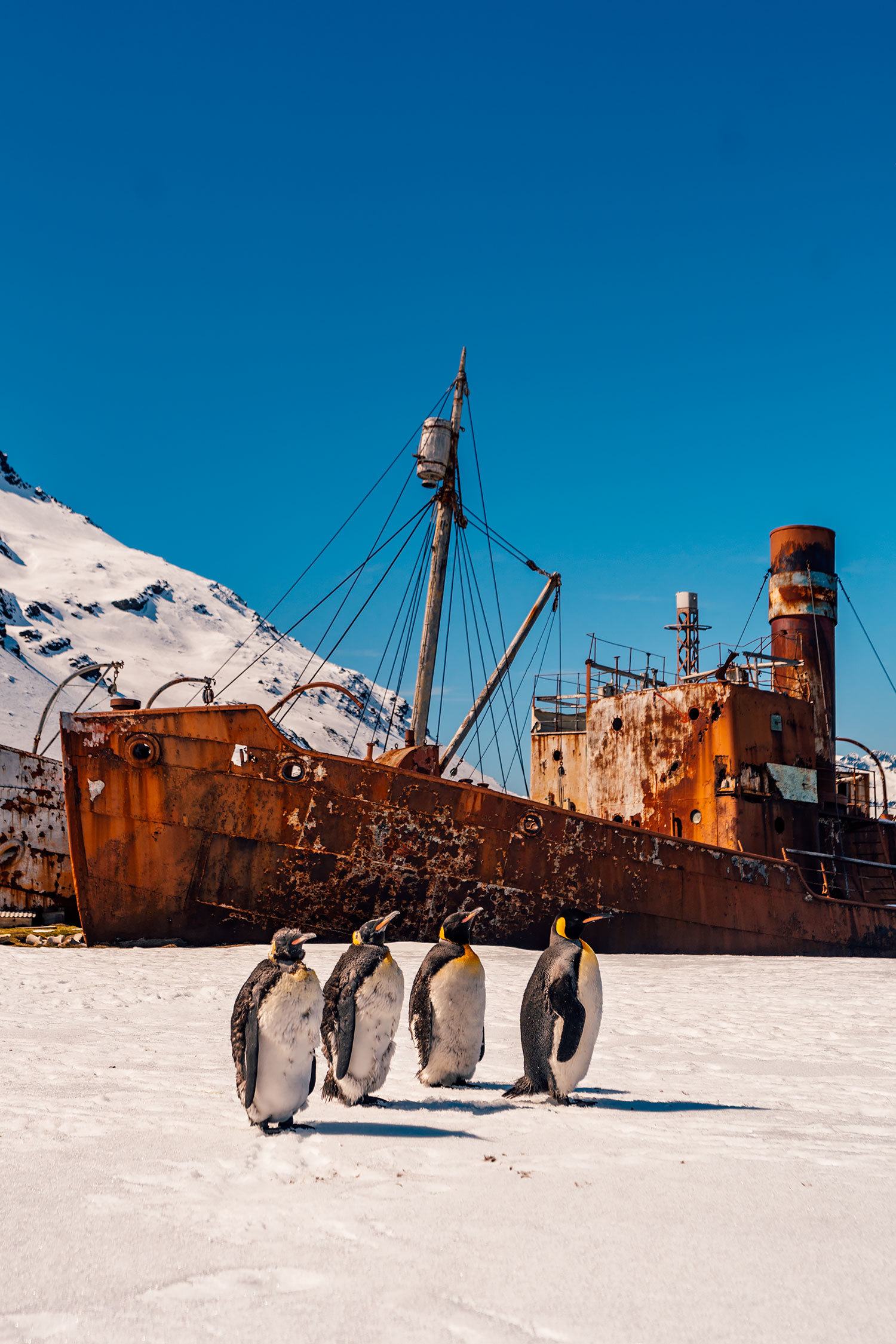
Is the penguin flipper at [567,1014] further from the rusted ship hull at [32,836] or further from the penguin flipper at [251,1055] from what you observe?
the rusted ship hull at [32,836]

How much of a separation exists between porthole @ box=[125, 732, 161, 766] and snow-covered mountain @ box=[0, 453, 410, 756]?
67.9 metres

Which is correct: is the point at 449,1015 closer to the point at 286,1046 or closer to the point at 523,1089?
the point at 523,1089

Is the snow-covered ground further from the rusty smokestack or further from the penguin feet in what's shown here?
the rusty smokestack

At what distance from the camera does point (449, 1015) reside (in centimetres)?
608

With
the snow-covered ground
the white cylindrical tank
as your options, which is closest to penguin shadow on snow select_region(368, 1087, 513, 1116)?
the snow-covered ground

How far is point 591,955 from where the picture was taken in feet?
20.2

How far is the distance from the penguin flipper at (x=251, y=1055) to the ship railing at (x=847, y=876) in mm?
13675

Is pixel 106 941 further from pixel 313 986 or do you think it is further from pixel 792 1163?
pixel 792 1163

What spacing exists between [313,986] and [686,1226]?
2217 millimetres

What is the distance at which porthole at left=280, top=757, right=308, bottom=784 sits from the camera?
13.1m

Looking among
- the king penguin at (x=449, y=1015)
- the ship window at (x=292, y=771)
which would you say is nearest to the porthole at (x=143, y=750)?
the ship window at (x=292, y=771)

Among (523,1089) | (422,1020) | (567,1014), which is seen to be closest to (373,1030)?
(422,1020)

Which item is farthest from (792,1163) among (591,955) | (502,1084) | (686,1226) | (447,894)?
(447,894)

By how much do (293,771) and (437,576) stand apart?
232 inches
